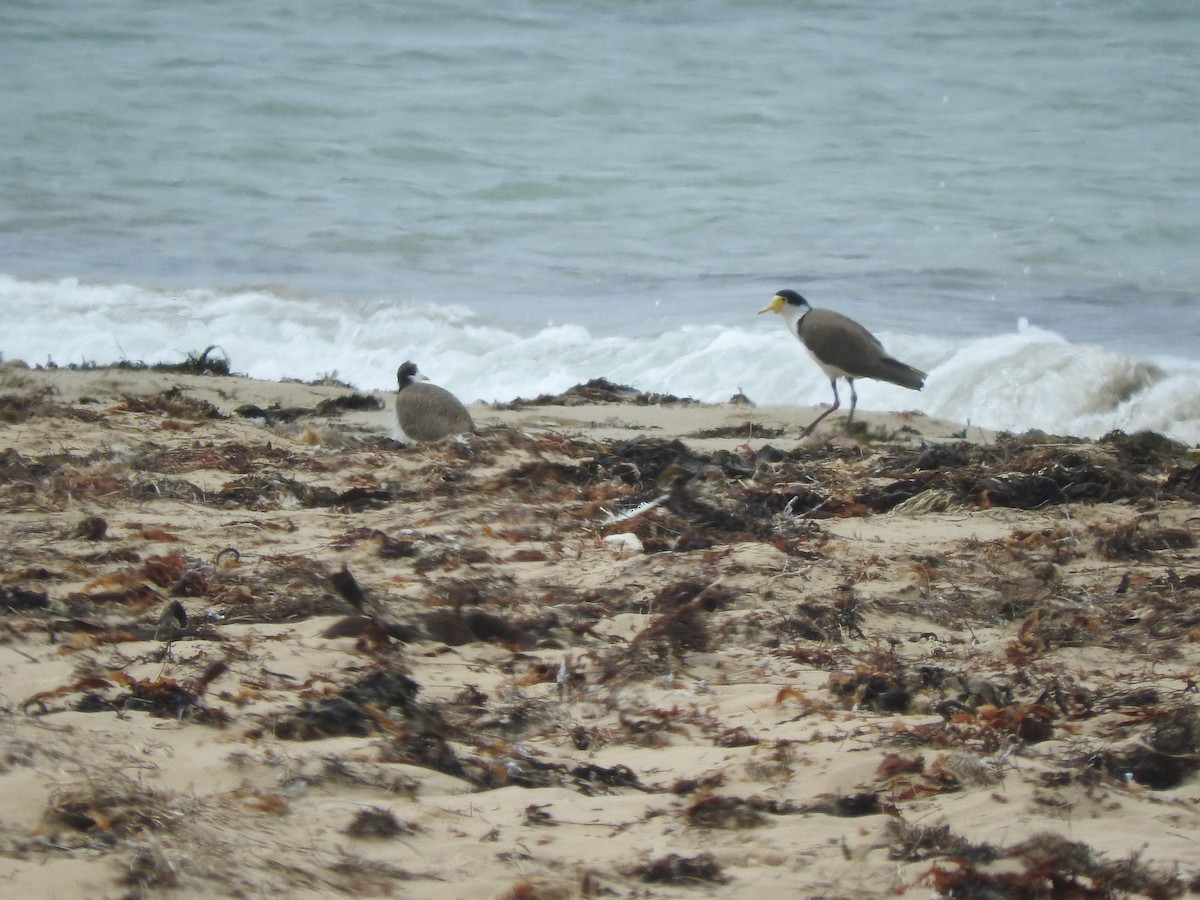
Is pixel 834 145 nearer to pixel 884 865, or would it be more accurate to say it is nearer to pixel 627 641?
pixel 627 641

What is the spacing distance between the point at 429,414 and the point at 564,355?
5032 millimetres

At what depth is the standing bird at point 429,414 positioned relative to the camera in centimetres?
664

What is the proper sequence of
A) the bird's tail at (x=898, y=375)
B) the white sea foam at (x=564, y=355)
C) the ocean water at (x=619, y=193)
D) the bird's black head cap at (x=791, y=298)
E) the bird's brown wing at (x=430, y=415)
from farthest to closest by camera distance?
the ocean water at (x=619, y=193) → the white sea foam at (x=564, y=355) → the bird's black head cap at (x=791, y=298) → the bird's tail at (x=898, y=375) → the bird's brown wing at (x=430, y=415)

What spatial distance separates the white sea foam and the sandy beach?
413 centimetres

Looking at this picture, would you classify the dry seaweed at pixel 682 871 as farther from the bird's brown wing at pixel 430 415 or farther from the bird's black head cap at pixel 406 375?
the bird's black head cap at pixel 406 375

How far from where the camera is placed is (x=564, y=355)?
11.7 metres

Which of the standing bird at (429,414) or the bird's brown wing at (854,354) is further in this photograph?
the bird's brown wing at (854,354)

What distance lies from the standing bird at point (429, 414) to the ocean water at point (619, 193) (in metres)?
3.15

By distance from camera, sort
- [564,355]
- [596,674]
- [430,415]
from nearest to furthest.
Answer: [596,674] < [430,415] < [564,355]

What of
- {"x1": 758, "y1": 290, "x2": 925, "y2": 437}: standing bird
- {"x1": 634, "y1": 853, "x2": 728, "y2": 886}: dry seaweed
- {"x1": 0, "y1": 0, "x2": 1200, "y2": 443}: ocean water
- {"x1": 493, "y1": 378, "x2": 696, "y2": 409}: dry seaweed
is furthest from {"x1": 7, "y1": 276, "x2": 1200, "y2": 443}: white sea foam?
{"x1": 634, "y1": 853, "x2": 728, "y2": 886}: dry seaweed

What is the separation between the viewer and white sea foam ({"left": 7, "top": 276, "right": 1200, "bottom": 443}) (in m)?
9.95

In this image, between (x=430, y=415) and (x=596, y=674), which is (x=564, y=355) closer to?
(x=430, y=415)

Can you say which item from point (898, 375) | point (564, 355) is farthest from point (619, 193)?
point (898, 375)

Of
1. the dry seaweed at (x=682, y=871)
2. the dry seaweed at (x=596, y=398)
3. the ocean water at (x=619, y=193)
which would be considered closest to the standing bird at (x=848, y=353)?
the dry seaweed at (x=596, y=398)
